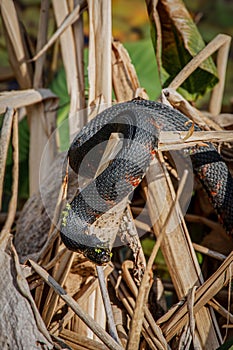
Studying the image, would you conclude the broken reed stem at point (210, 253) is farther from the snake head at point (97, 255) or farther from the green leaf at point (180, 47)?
the green leaf at point (180, 47)

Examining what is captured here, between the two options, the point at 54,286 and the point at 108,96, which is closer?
the point at 54,286

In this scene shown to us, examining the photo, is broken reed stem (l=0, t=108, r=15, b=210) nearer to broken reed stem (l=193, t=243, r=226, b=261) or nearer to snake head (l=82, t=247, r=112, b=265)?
snake head (l=82, t=247, r=112, b=265)

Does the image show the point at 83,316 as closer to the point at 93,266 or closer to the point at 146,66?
the point at 93,266

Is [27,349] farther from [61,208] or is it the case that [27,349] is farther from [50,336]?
[61,208]

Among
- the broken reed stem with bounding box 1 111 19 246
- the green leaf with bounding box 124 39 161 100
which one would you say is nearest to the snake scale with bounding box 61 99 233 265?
the broken reed stem with bounding box 1 111 19 246

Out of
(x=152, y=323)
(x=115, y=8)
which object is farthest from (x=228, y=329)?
(x=115, y=8)

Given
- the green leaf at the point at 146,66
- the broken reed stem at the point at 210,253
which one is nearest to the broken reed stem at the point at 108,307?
the broken reed stem at the point at 210,253
